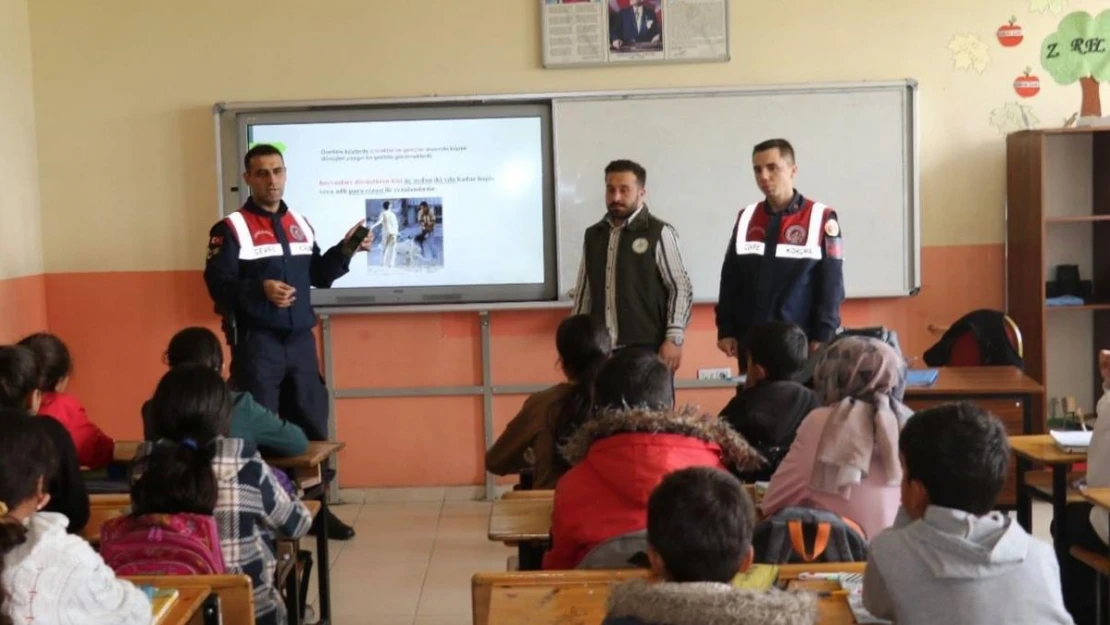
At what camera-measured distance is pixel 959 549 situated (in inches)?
76.0

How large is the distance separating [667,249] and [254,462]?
2228 millimetres

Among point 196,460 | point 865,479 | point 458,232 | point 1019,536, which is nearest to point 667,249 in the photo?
point 458,232

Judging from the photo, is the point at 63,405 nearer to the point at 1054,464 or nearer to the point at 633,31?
the point at 1054,464

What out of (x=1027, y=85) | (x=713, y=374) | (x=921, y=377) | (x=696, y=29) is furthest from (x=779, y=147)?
(x=1027, y=85)

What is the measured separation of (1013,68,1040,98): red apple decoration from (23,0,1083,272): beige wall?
4 cm

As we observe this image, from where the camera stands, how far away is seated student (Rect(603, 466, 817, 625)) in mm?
1579

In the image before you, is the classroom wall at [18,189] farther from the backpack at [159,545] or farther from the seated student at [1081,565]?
the seated student at [1081,565]

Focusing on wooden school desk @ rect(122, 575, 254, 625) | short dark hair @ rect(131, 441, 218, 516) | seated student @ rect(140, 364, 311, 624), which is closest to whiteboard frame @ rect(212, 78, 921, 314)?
seated student @ rect(140, 364, 311, 624)

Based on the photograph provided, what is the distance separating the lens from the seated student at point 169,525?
2.54m

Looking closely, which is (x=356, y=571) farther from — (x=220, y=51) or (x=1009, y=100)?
(x=1009, y=100)

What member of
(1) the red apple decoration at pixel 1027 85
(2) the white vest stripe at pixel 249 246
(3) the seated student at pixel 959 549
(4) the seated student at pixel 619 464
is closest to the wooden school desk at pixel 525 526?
(4) the seated student at pixel 619 464

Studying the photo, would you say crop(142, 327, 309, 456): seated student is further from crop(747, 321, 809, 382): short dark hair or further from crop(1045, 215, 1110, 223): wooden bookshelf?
crop(1045, 215, 1110, 223): wooden bookshelf

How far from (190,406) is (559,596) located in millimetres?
1063

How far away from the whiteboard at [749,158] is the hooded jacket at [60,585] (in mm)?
3856
